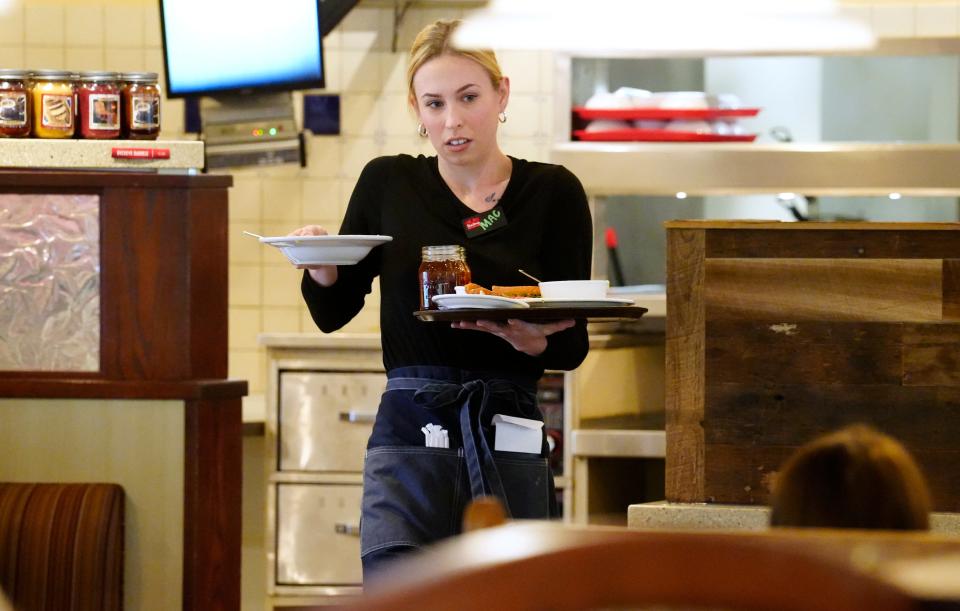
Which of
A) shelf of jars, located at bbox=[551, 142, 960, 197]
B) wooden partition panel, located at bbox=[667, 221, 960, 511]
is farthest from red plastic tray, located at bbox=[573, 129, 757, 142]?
wooden partition panel, located at bbox=[667, 221, 960, 511]

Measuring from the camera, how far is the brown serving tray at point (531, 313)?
6.70 feet

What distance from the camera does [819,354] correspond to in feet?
7.92

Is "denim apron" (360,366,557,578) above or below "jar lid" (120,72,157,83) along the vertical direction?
below

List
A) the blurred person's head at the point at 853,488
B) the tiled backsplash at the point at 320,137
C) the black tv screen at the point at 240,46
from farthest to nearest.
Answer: the tiled backsplash at the point at 320,137, the black tv screen at the point at 240,46, the blurred person's head at the point at 853,488

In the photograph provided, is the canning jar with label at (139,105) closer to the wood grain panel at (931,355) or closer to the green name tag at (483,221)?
the green name tag at (483,221)

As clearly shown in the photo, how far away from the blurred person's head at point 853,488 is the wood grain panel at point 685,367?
1460mm

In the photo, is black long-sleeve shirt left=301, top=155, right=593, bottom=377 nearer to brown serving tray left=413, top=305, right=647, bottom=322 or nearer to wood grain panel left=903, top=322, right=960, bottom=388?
brown serving tray left=413, top=305, right=647, bottom=322

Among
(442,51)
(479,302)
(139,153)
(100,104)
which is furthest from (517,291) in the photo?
(100,104)

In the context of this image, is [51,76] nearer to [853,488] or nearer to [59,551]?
[59,551]

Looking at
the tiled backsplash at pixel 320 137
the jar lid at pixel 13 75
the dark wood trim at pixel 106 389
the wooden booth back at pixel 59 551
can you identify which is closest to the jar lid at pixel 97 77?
the jar lid at pixel 13 75

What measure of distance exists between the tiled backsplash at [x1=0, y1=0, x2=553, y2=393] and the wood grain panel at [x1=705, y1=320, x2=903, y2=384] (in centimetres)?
258

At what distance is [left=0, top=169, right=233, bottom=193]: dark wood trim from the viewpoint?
2904 mm

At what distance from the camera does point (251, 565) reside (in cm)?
485

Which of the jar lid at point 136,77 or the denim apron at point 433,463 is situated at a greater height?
the jar lid at point 136,77
